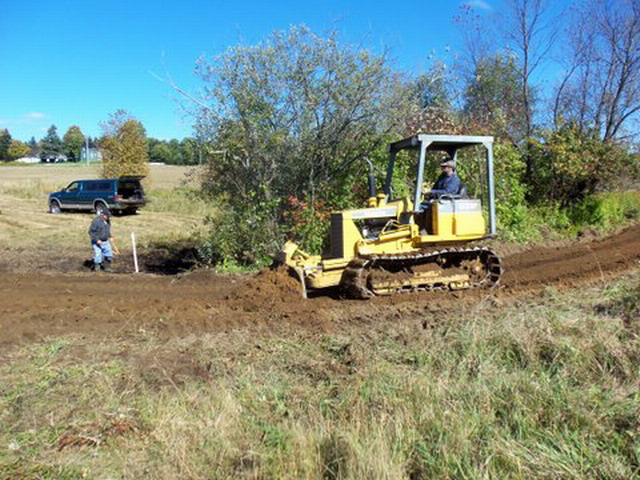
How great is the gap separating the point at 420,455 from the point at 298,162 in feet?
30.4

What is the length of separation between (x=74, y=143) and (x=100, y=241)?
12245cm

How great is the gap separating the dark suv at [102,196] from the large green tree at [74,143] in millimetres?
99054

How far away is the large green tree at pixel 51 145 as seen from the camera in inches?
5118

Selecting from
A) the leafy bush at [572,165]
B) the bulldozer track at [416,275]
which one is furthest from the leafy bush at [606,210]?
the bulldozer track at [416,275]

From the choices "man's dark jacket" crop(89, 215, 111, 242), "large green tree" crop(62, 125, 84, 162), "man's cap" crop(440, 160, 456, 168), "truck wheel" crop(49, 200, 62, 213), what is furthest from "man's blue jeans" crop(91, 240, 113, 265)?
"large green tree" crop(62, 125, 84, 162)

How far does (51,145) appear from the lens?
445 feet

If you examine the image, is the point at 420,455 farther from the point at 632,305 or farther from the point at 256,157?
the point at 256,157

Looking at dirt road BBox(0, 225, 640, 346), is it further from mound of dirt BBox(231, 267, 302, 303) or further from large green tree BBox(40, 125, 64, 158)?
large green tree BBox(40, 125, 64, 158)

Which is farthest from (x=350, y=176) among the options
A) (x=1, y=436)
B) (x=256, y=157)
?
(x=1, y=436)

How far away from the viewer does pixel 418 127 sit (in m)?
13.9

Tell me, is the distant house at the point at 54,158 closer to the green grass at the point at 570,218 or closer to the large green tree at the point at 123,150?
the large green tree at the point at 123,150

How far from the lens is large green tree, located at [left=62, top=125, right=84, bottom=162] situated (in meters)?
122

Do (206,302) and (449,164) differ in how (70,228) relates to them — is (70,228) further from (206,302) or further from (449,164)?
(449,164)

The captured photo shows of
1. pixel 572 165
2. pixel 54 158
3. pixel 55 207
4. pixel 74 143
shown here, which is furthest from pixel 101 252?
pixel 54 158
